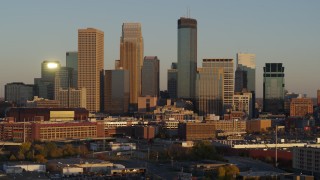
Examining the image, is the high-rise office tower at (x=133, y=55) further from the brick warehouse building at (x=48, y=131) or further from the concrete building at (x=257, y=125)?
the brick warehouse building at (x=48, y=131)

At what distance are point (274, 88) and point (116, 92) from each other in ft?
111

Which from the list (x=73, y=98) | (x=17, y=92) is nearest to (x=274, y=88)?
(x=73, y=98)

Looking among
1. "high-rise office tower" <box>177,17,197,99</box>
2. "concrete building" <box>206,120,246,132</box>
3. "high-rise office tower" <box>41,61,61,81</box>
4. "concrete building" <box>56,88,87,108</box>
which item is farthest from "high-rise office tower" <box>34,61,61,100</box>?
"concrete building" <box>206,120,246,132</box>

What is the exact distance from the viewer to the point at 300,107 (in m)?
123

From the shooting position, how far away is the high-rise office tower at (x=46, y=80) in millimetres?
137250

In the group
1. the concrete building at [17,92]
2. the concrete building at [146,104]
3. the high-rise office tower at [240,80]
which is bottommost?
the concrete building at [146,104]

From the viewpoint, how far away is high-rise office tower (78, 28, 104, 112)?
122131 millimetres

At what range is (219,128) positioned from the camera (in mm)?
89875

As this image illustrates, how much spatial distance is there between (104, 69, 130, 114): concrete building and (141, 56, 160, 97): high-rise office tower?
14395 mm

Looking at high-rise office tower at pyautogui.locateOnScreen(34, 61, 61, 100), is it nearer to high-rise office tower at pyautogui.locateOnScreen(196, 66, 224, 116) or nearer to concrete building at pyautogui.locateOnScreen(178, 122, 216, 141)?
high-rise office tower at pyautogui.locateOnScreen(196, 66, 224, 116)

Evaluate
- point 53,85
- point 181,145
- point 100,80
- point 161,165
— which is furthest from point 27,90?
point 161,165

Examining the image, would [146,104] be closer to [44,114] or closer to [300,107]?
[300,107]

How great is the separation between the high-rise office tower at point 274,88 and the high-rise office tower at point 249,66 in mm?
13645

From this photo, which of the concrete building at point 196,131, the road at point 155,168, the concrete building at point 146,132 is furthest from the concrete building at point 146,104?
the road at point 155,168
